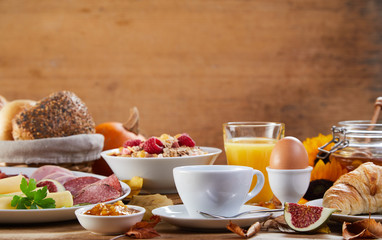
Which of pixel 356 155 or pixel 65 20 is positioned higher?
pixel 65 20

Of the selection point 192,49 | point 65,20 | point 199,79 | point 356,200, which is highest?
point 65,20

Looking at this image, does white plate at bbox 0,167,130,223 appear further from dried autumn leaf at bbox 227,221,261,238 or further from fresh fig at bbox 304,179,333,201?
fresh fig at bbox 304,179,333,201

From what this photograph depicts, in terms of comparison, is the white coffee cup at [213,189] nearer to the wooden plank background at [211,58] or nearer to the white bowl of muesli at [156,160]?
the white bowl of muesli at [156,160]

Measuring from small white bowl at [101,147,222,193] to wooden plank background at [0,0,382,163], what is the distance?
5.29 feet

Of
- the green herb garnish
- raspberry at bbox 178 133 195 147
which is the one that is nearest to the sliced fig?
the green herb garnish

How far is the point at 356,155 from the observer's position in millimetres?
1146

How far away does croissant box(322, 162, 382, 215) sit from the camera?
0.91 metres

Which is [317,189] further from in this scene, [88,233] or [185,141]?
[88,233]

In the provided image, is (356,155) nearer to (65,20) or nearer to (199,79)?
(199,79)

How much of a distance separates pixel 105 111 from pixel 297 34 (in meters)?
1.27

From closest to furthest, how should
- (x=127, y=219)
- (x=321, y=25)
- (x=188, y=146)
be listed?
(x=127, y=219) → (x=188, y=146) → (x=321, y=25)

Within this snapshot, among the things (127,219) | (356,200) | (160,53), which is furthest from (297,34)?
(127,219)

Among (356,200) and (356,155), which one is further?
(356,155)

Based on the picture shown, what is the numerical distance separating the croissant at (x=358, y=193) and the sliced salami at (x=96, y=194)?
0.44 meters
